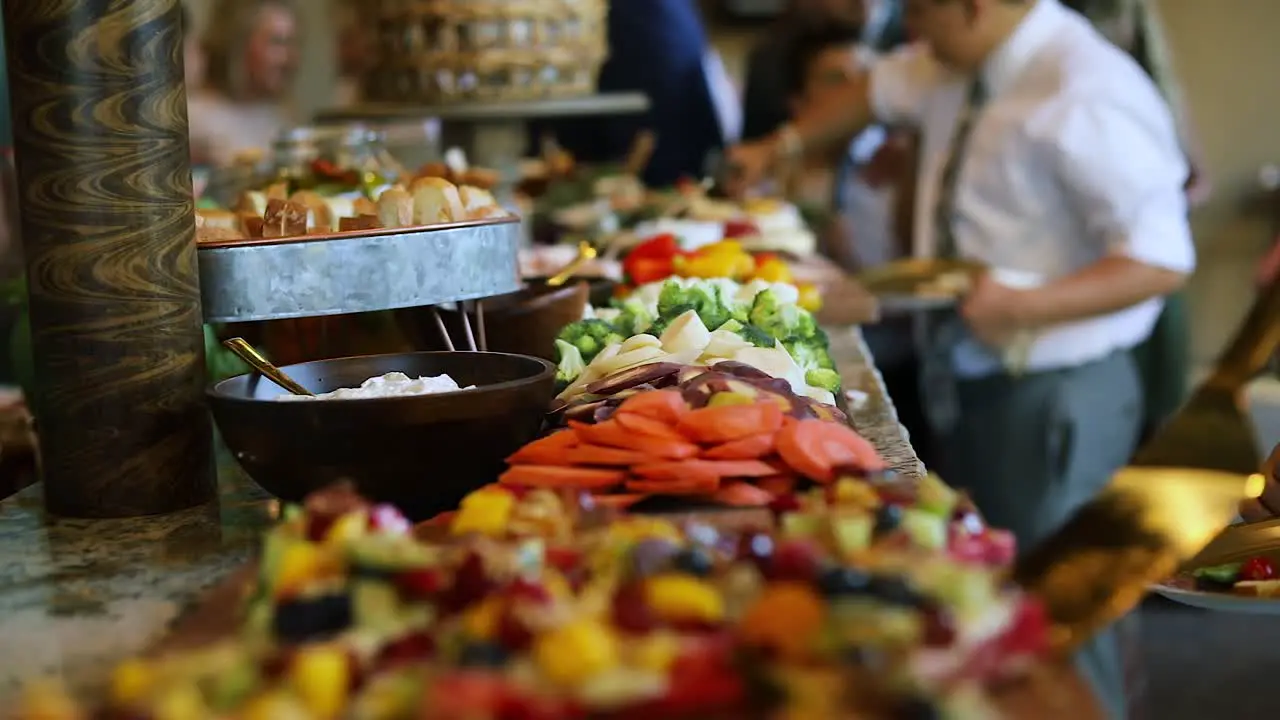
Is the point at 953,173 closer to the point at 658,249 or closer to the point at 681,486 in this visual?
the point at 658,249

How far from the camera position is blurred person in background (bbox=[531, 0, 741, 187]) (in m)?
5.15

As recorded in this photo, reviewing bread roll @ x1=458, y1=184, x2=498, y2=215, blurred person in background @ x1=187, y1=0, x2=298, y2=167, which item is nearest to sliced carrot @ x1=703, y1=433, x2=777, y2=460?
bread roll @ x1=458, y1=184, x2=498, y2=215

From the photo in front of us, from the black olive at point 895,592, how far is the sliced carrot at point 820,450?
1.32 feet

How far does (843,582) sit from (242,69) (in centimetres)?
578

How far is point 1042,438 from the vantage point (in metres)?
3.74

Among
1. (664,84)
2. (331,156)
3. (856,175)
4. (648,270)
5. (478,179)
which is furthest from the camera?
(856,175)

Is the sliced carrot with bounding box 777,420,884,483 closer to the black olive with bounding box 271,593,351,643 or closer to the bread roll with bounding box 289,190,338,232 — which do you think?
the black olive with bounding box 271,593,351,643

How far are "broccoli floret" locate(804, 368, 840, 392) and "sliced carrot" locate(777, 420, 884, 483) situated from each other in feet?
1.22

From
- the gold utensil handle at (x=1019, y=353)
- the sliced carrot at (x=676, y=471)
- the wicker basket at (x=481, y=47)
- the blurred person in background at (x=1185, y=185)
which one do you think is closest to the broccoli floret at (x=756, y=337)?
the sliced carrot at (x=676, y=471)

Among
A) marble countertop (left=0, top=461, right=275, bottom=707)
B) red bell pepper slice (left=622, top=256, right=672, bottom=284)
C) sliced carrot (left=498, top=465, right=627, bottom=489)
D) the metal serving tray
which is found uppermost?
the metal serving tray

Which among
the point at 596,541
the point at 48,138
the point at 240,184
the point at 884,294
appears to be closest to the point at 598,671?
the point at 596,541

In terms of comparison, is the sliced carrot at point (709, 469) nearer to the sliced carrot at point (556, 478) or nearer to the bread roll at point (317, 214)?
the sliced carrot at point (556, 478)

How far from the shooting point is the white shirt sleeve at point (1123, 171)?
11.3ft

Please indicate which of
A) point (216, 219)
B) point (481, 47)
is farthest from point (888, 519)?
point (481, 47)
